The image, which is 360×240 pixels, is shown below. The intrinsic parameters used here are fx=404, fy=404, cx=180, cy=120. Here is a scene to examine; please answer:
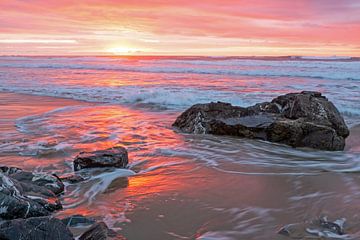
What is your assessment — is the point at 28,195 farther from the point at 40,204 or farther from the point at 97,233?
the point at 97,233

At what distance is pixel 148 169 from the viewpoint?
17.7 ft

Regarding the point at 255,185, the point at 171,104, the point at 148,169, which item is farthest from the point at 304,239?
the point at 171,104

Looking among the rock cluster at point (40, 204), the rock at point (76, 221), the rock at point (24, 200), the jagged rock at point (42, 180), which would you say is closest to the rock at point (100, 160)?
the rock cluster at point (40, 204)

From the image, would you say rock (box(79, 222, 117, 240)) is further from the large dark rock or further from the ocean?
the large dark rock

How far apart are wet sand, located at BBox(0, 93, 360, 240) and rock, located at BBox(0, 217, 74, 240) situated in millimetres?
648

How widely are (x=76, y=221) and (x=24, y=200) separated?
1.81 feet

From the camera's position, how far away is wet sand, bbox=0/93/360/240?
144 inches

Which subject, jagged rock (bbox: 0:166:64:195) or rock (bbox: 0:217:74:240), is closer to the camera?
rock (bbox: 0:217:74:240)

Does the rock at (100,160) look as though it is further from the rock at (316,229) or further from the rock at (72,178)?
the rock at (316,229)

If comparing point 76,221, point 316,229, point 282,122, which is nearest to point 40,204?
point 76,221

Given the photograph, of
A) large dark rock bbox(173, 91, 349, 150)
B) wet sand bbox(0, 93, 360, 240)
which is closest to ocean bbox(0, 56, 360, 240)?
wet sand bbox(0, 93, 360, 240)

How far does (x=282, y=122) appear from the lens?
718 centimetres

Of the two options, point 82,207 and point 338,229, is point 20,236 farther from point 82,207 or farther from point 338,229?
point 338,229

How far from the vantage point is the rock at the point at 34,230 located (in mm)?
2793
